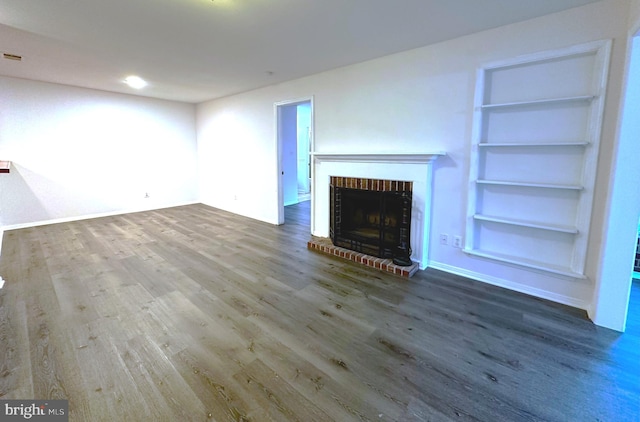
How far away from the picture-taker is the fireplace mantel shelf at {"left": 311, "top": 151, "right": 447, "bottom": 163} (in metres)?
3.07

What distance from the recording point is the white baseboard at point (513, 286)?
2520mm

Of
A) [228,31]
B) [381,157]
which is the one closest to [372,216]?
[381,157]

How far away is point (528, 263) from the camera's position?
2.68 meters

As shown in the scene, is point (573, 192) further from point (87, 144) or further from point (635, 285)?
point (87, 144)

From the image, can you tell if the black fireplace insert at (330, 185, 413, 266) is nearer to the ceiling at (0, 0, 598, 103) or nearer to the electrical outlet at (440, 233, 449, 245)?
the electrical outlet at (440, 233, 449, 245)

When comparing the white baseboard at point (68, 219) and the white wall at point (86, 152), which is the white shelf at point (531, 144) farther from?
the white baseboard at point (68, 219)

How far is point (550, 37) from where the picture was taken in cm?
243

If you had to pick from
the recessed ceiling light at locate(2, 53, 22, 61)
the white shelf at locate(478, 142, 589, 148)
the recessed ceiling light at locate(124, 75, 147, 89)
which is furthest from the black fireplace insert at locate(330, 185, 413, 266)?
the recessed ceiling light at locate(2, 53, 22, 61)

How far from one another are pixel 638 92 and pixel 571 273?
143cm

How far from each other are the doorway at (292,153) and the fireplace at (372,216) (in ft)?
3.03

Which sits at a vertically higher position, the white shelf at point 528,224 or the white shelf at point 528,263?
the white shelf at point 528,224

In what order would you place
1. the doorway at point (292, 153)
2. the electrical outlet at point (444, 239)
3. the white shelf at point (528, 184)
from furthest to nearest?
the doorway at point (292, 153) → the electrical outlet at point (444, 239) → the white shelf at point (528, 184)

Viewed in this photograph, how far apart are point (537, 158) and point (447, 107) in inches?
38.0
